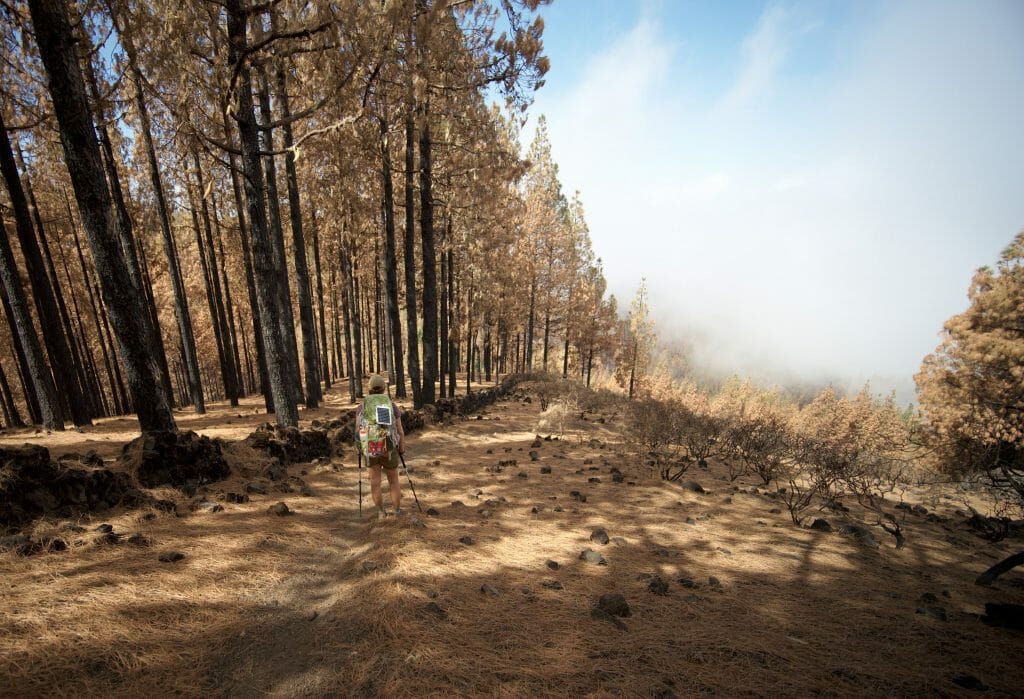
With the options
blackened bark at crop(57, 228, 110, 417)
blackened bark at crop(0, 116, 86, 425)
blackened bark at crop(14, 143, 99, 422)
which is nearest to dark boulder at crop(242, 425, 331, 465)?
blackened bark at crop(0, 116, 86, 425)

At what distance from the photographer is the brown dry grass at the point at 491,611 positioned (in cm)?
247

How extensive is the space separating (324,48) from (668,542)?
945 centimetres

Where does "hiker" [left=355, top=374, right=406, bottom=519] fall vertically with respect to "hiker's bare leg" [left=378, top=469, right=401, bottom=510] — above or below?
above

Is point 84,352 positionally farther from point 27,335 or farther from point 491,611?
point 491,611

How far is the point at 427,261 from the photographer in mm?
12250

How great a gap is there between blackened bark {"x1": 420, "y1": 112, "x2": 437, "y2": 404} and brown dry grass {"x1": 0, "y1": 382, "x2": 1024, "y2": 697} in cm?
762

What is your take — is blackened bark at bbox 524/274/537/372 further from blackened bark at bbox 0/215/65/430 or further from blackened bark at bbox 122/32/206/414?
blackened bark at bbox 0/215/65/430

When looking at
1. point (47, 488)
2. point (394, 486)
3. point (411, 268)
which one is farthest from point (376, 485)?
point (411, 268)

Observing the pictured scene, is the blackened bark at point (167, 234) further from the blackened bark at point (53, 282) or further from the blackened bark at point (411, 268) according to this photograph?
the blackened bark at point (411, 268)

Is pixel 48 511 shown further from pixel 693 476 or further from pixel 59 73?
pixel 693 476

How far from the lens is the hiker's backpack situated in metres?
5.25

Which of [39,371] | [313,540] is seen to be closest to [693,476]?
[313,540]

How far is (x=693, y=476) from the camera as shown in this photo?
746 centimetres

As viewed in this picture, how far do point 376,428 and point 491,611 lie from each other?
2.83 m
